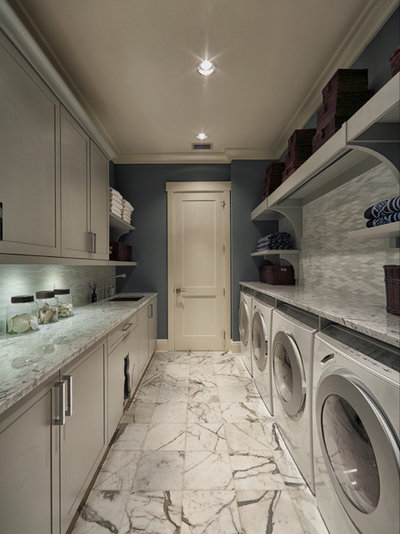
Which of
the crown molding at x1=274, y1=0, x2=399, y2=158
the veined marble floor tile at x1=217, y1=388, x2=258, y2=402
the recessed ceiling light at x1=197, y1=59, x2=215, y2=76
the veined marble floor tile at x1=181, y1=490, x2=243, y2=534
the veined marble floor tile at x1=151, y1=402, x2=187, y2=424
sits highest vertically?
the recessed ceiling light at x1=197, y1=59, x2=215, y2=76

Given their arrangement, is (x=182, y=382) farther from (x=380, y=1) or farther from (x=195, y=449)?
(x=380, y=1)

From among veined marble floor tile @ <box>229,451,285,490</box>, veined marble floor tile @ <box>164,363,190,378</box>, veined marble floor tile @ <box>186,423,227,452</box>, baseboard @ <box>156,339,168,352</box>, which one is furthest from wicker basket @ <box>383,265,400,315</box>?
baseboard @ <box>156,339,168,352</box>

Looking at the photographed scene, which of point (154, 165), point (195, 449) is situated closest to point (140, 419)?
point (195, 449)

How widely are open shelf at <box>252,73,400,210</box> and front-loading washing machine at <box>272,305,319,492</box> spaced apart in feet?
2.88

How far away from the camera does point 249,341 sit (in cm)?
277

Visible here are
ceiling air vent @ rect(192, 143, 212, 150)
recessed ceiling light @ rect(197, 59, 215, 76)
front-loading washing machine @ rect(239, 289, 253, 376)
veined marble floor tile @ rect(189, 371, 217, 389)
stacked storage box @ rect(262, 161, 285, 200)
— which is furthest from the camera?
ceiling air vent @ rect(192, 143, 212, 150)

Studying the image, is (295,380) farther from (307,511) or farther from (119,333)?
(119,333)

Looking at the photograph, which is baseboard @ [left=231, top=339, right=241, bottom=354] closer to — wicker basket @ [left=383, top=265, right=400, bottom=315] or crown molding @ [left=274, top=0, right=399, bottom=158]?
wicker basket @ [left=383, top=265, right=400, bottom=315]

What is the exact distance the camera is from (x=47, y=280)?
197 centimetres

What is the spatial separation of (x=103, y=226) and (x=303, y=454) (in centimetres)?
216

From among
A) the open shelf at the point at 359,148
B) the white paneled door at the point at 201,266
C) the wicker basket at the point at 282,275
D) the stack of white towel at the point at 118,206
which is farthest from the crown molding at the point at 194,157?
the wicker basket at the point at 282,275

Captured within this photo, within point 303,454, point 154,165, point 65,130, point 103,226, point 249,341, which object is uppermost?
point 154,165

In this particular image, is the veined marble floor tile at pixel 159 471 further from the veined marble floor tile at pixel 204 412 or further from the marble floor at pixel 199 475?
the veined marble floor tile at pixel 204 412

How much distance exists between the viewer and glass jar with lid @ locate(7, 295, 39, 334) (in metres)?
1.39
